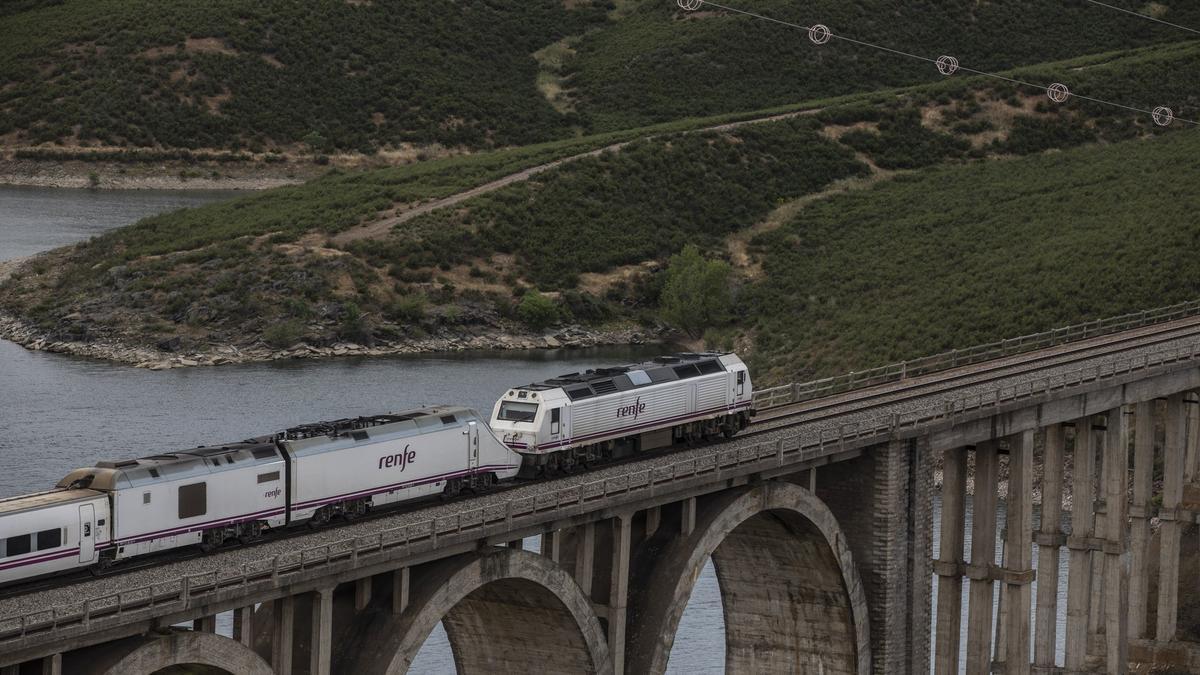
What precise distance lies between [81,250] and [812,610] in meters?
72.3

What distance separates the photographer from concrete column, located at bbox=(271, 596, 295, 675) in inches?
1401

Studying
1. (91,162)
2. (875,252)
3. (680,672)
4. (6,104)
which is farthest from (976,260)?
(6,104)

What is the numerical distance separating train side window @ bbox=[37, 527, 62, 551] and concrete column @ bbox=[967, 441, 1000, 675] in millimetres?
28178

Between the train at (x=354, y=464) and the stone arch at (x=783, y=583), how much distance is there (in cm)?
297

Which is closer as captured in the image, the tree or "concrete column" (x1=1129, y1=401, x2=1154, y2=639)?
"concrete column" (x1=1129, y1=401, x2=1154, y2=639)

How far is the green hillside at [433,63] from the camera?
14838 centimetres

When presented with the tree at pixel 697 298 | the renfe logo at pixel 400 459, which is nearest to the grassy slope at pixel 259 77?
the tree at pixel 697 298

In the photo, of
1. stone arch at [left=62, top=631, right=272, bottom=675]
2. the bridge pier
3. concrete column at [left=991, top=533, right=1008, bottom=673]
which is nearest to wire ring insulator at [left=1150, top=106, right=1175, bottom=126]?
concrete column at [left=991, top=533, right=1008, bottom=673]

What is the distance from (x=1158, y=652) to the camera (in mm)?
64875

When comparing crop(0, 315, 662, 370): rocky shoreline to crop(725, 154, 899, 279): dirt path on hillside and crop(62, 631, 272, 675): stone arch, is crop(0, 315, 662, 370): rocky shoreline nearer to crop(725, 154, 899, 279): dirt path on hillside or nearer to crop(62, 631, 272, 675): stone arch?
crop(725, 154, 899, 279): dirt path on hillside

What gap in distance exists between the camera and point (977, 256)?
108 meters

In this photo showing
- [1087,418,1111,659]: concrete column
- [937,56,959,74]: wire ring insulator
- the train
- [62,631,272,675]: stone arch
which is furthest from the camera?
[937,56,959,74]: wire ring insulator

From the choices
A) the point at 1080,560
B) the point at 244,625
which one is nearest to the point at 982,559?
the point at 1080,560

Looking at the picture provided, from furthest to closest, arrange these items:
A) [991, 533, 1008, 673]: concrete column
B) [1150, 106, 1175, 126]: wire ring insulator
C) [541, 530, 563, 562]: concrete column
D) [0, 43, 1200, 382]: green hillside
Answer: [0, 43, 1200, 382]: green hillside → [1150, 106, 1175, 126]: wire ring insulator → [991, 533, 1008, 673]: concrete column → [541, 530, 563, 562]: concrete column
